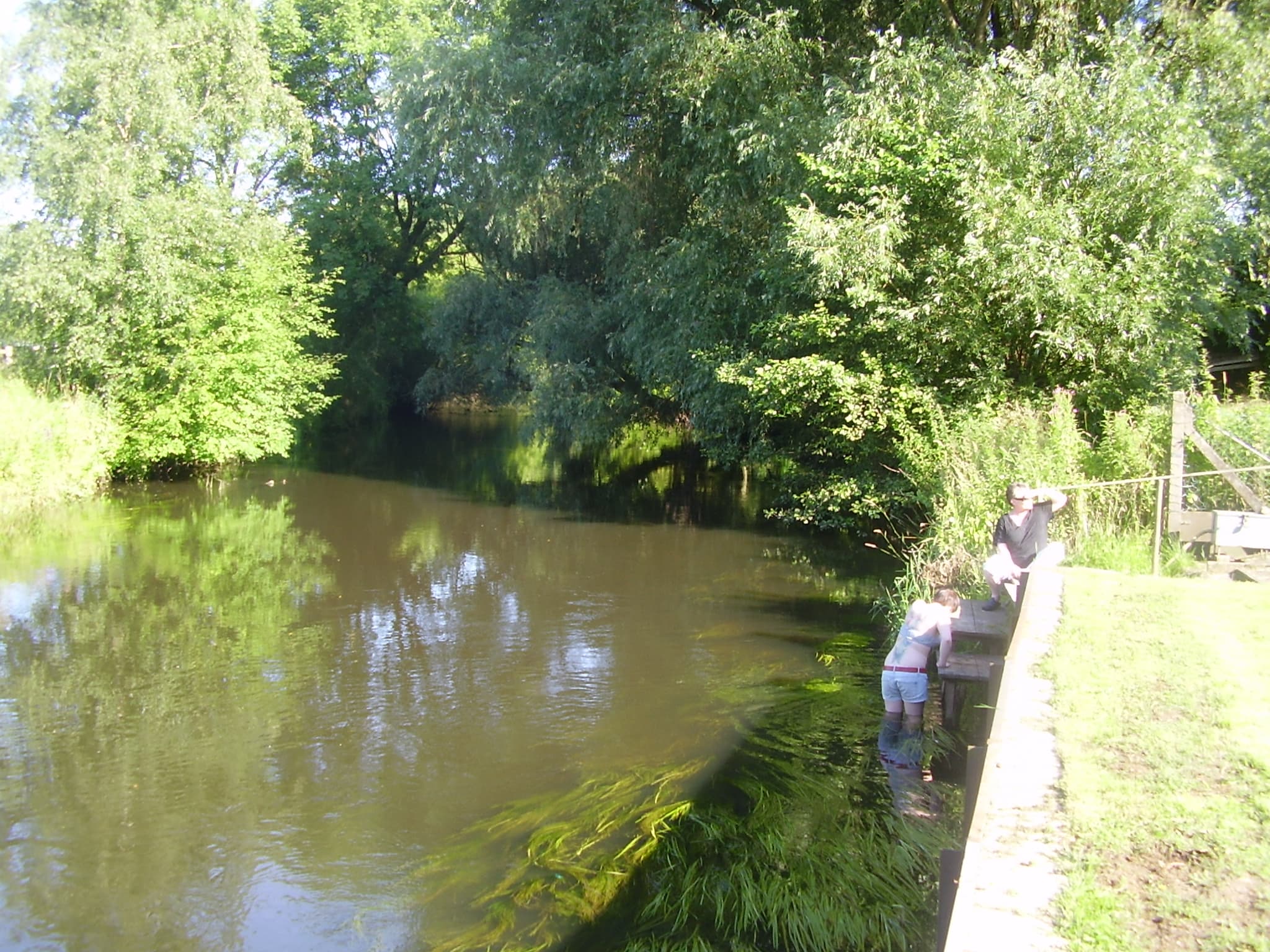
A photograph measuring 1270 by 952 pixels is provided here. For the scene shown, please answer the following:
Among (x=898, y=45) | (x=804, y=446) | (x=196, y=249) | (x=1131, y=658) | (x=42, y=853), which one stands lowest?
(x=42, y=853)

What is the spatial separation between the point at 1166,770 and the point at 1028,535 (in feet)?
15.3

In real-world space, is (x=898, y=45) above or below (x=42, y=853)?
above

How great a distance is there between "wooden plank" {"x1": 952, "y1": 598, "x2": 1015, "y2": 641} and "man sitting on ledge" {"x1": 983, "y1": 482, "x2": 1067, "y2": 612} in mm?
143

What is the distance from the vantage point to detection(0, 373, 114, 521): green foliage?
1942 cm

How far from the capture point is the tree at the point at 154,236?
21.5 meters

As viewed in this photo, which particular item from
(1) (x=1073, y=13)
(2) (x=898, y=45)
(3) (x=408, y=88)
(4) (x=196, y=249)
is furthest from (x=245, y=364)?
(1) (x=1073, y=13)

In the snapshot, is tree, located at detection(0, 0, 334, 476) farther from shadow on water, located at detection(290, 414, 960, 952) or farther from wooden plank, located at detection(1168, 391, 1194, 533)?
wooden plank, located at detection(1168, 391, 1194, 533)

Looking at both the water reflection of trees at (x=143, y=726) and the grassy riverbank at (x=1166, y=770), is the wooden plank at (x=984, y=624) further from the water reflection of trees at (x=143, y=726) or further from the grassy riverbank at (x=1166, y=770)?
the water reflection of trees at (x=143, y=726)

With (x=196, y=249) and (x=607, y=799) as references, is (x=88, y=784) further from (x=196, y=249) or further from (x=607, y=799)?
(x=196, y=249)

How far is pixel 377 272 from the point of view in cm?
3781

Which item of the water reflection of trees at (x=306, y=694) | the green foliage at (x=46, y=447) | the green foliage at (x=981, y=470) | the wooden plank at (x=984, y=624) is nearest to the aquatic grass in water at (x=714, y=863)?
the water reflection of trees at (x=306, y=694)

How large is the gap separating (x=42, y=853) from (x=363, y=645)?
5.05 metres

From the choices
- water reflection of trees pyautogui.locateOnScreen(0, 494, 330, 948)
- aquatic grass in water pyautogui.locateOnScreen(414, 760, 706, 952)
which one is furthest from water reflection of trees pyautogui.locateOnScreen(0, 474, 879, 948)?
aquatic grass in water pyautogui.locateOnScreen(414, 760, 706, 952)

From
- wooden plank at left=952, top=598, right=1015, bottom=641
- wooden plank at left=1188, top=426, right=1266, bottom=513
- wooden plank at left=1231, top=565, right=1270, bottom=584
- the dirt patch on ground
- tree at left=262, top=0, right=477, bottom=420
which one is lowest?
the dirt patch on ground
